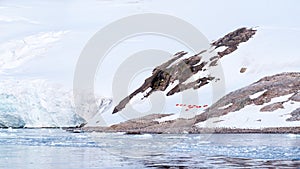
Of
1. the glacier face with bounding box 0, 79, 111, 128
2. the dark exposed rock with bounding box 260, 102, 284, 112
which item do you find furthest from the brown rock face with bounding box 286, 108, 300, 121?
the glacier face with bounding box 0, 79, 111, 128

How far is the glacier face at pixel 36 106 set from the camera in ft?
300

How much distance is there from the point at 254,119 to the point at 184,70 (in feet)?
107

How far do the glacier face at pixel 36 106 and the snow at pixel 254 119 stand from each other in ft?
100

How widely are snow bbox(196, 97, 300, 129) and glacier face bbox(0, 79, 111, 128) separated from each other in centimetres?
3056

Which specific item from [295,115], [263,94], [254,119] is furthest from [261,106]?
[295,115]

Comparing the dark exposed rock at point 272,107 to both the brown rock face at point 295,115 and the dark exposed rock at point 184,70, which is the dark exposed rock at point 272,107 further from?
the dark exposed rock at point 184,70

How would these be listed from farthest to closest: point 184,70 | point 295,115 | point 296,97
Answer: point 184,70, point 296,97, point 295,115

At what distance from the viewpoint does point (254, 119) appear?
221 feet

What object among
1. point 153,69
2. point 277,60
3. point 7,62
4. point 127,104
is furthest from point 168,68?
point 7,62

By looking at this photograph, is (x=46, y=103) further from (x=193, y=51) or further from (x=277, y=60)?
(x=277, y=60)

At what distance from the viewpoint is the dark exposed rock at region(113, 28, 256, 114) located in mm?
92619

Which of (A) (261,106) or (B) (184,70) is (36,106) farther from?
(A) (261,106)

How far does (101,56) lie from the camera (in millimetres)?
128500

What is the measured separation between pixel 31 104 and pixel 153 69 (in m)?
26.4
